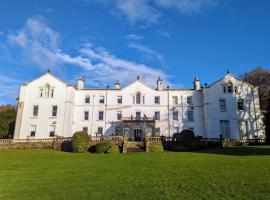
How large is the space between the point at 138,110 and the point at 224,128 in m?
14.1

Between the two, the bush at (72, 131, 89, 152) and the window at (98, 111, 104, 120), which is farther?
the window at (98, 111, 104, 120)

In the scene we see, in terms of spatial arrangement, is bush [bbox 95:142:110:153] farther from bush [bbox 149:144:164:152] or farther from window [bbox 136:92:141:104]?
window [bbox 136:92:141:104]

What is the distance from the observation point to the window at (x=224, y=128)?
136 feet

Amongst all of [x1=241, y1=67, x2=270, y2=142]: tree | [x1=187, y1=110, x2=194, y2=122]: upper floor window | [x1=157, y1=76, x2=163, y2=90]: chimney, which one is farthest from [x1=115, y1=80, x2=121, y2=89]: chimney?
A: [x1=241, y1=67, x2=270, y2=142]: tree

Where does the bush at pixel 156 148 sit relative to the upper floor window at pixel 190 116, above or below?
below

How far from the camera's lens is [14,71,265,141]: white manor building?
4197cm

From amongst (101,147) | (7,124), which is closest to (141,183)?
(101,147)

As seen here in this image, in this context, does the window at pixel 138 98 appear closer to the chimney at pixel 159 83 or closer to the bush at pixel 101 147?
the chimney at pixel 159 83

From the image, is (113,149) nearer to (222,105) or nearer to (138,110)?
(138,110)

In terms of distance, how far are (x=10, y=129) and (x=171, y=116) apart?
29012mm

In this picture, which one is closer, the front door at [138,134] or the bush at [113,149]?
the bush at [113,149]

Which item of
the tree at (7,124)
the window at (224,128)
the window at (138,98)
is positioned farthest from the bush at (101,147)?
the tree at (7,124)

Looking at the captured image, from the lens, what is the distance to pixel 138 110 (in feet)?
146

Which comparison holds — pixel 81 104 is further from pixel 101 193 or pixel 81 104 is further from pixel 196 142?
pixel 101 193
